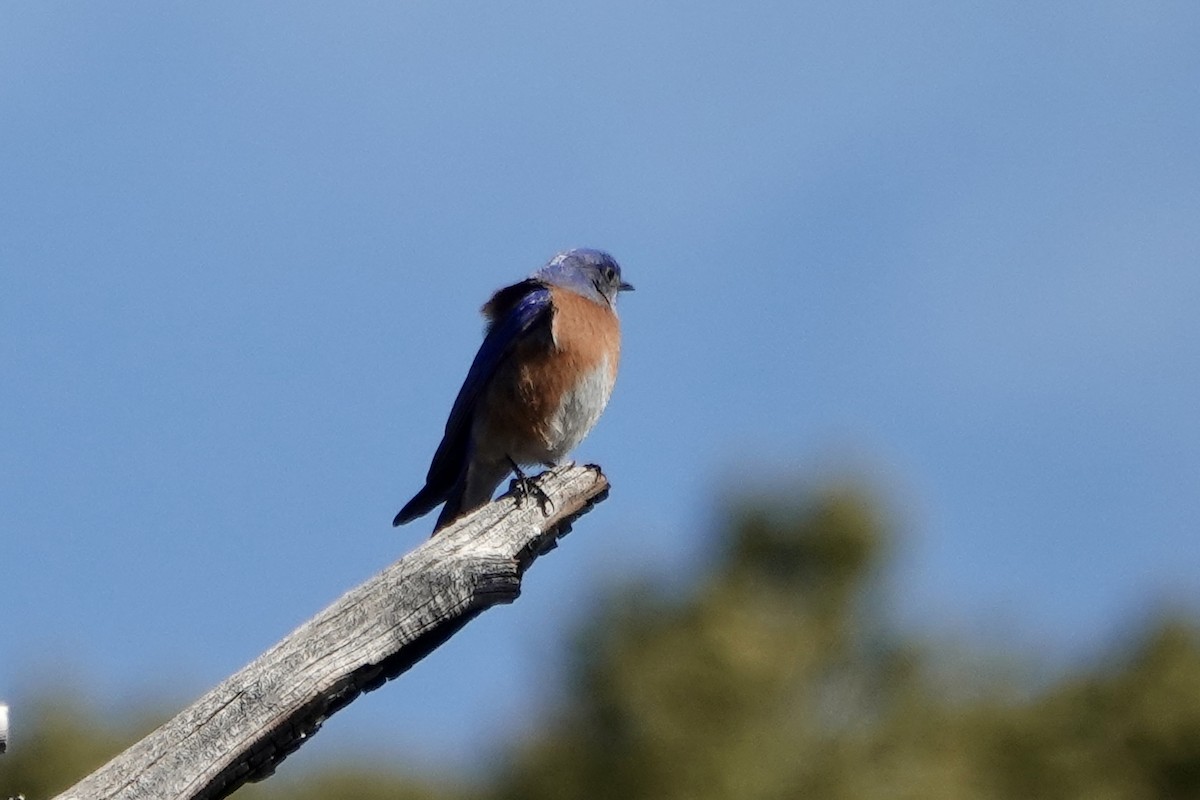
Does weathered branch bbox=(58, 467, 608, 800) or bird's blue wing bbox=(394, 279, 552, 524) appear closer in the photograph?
weathered branch bbox=(58, 467, 608, 800)

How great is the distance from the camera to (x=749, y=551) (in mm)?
17844

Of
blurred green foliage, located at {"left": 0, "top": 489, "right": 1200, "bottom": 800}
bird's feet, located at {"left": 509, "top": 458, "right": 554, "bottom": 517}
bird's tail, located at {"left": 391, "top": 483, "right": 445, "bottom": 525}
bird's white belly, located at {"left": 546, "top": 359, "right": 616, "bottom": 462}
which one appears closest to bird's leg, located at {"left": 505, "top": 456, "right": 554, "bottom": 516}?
bird's feet, located at {"left": 509, "top": 458, "right": 554, "bottom": 517}

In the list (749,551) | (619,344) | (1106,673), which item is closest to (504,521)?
(619,344)

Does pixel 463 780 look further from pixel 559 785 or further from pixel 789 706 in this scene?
pixel 789 706

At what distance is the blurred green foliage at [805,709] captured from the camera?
1578 cm

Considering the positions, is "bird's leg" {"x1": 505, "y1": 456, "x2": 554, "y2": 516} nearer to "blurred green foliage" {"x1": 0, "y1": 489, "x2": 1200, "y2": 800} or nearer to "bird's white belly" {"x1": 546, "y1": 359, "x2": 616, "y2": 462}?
"bird's white belly" {"x1": 546, "y1": 359, "x2": 616, "y2": 462}

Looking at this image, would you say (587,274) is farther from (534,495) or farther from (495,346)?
(534,495)

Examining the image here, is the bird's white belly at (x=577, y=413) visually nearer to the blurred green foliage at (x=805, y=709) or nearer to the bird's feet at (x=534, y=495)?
the bird's feet at (x=534, y=495)

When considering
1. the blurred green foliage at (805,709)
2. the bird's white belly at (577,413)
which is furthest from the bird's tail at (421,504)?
the blurred green foliage at (805,709)

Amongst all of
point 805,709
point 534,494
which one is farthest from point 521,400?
point 805,709

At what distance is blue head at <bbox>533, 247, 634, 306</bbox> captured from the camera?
27.0 feet

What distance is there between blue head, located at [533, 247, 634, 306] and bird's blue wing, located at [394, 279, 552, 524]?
1.32ft

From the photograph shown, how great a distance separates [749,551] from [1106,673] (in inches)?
171

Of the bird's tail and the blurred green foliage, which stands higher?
the blurred green foliage
